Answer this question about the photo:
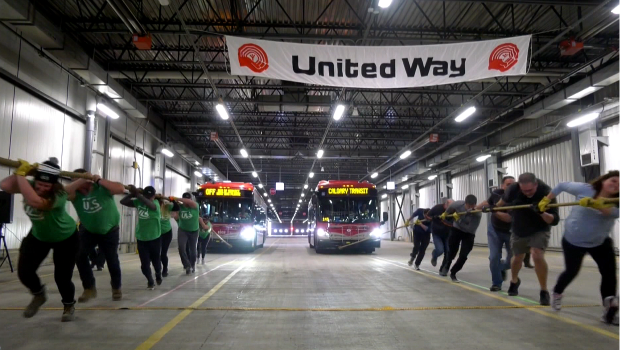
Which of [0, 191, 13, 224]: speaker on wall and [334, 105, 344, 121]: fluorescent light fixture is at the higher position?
[334, 105, 344, 121]: fluorescent light fixture

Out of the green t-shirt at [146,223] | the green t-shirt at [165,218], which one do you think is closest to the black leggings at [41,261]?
the green t-shirt at [146,223]

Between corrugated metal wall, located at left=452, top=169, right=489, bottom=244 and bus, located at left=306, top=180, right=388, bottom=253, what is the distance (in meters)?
10.2

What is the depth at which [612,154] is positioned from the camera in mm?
17641

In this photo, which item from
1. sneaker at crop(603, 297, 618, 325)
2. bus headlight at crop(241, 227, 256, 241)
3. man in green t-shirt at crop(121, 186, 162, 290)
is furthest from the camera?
bus headlight at crop(241, 227, 256, 241)

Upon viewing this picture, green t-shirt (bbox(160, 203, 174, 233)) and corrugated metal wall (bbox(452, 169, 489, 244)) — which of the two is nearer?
green t-shirt (bbox(160, 203, 174, 233))

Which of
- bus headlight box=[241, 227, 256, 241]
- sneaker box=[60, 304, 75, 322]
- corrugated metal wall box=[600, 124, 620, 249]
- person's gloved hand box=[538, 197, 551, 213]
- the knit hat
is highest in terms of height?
corrugated metal wall box=[600, 124, 620, 249]

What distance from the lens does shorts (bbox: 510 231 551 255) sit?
647 cm

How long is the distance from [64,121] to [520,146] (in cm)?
2186

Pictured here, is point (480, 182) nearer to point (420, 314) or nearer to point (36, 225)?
point (420, 314)

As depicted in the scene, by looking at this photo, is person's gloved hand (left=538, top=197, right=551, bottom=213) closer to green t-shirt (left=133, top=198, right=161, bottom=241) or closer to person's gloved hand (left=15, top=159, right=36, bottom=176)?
person's gloved hand (left=15, top=159, right=36, bottom=176)

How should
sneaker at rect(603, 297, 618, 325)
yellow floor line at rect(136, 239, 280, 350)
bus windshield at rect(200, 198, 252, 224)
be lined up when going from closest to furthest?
yellow floor line at rect(136, 239, 280, 350)
sneaker at rect(603, 297, 618, 325)
bus windshield at rect(200, 198, 252, 224)

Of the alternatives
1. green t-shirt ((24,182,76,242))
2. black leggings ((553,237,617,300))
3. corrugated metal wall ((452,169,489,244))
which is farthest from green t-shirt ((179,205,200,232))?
corrugated metal wall ((452,169,489,244))

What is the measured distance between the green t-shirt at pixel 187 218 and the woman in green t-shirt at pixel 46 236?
5.52 meters

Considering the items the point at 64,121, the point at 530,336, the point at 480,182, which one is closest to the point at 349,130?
the point at 480,182
